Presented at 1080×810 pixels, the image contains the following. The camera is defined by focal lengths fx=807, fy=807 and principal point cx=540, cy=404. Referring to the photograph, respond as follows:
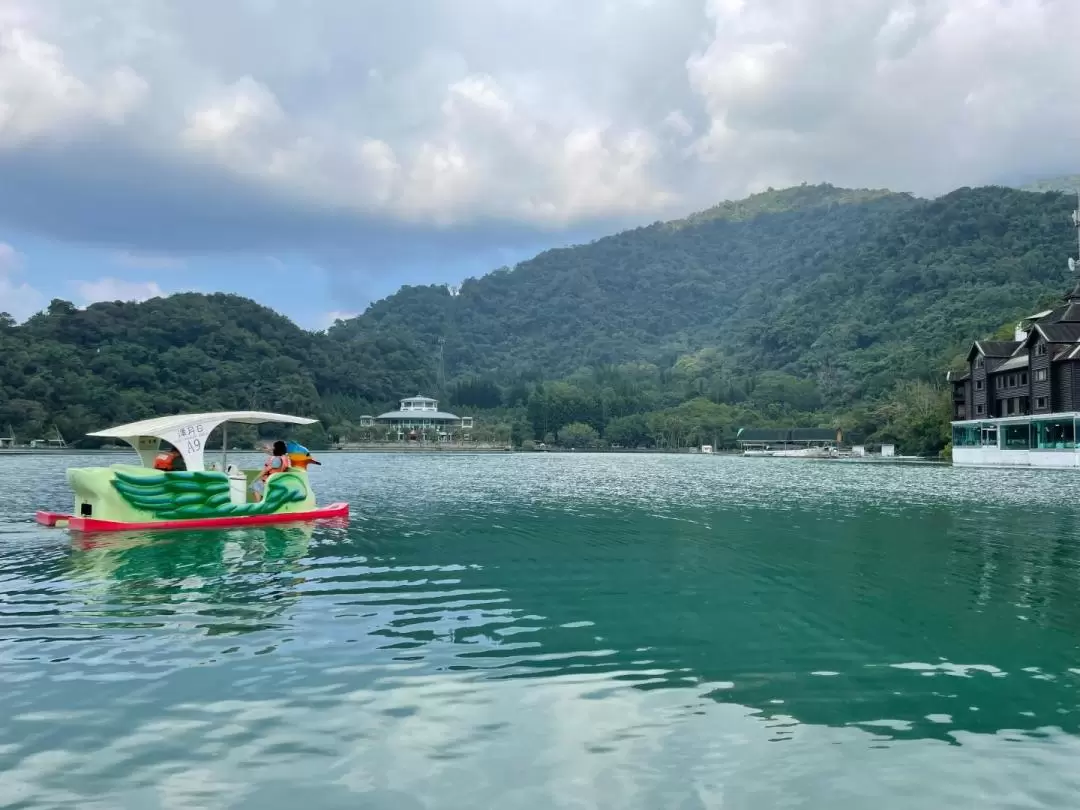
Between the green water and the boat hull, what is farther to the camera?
the boat hull

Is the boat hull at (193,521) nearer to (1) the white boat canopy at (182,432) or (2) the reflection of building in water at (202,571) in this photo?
(2) the reflection of building in water at (202,571)

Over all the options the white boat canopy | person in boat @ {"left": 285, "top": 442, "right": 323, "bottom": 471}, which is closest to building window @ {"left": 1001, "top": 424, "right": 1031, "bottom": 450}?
person in boat @ {"left": 285, "top": 442, "right": 323, "bottom": 471}

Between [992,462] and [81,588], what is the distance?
66867mm

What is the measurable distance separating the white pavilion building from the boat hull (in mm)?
116123

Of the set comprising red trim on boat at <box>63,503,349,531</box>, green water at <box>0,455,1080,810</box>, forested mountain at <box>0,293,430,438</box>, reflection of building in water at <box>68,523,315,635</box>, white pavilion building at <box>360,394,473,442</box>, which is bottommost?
green water at <box>0,455,1080,810</box>

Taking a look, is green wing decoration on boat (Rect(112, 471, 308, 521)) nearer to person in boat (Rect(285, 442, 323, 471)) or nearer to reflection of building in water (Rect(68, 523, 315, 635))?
reflection of building in water (Rect(68, 523, 315, 635))

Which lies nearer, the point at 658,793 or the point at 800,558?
the point at 658,793

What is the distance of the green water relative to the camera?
5672 mm

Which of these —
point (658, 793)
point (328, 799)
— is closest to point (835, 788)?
point (658, 793)

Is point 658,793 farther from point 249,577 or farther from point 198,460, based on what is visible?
point 198,460

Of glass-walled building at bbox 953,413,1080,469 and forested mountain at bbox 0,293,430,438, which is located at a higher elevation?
forested mountain at bbox 0,293,430,438

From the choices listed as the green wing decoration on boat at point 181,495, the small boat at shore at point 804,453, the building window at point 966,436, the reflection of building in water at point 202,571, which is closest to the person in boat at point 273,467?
the green wing decoration on boat at point 181,495

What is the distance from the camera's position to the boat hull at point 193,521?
61.5 feet

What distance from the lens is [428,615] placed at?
10711 millimetres
